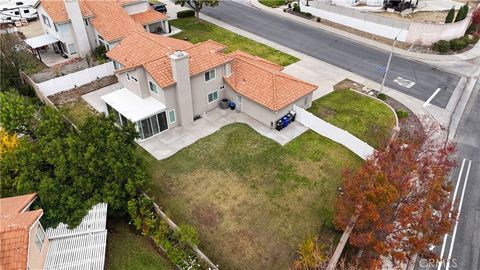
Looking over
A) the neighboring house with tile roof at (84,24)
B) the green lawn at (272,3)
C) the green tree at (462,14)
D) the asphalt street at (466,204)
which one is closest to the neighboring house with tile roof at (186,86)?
the neighboring house with tile roof at (84,24)

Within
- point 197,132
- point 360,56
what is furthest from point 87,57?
point 360,56

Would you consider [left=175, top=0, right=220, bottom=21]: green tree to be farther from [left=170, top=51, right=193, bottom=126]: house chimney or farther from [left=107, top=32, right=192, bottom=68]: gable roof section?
[left=170, top=51, right=193, bottom=126]: house chimney

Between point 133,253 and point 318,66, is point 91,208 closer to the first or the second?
point 133,253

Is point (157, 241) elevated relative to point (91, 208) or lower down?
lower down

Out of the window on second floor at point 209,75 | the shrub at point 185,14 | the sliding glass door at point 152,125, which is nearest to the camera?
the sliding glass door at point 152,125

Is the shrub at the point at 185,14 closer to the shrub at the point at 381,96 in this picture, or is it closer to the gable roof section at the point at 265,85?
the gable roof section at the point at 265,85

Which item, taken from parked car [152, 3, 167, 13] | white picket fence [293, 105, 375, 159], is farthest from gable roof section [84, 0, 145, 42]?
white picket fence [293, 105, 375, 159]

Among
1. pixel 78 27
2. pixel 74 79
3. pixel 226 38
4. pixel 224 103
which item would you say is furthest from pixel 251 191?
pixel 78 27
